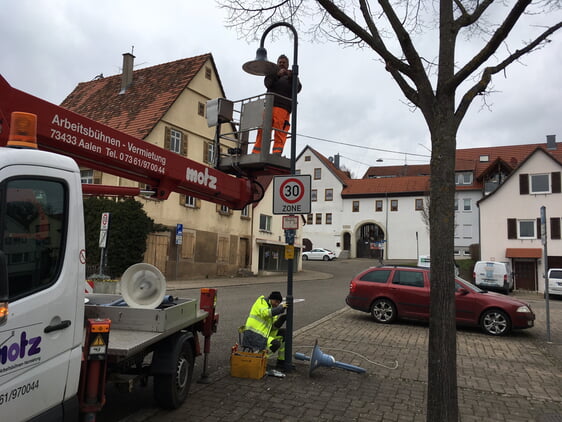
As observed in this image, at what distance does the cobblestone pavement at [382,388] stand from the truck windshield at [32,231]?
8.30 ft

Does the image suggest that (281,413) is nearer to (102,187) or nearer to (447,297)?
(447,297)

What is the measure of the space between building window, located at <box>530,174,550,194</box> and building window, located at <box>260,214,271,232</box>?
65.7ft

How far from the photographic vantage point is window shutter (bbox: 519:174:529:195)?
3466 cm

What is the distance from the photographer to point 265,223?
36188 millimetres

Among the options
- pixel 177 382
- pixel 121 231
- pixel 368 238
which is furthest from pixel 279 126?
pixel 368 238

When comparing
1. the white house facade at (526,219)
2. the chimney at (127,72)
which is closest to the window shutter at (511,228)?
the white house facade at (526,219)

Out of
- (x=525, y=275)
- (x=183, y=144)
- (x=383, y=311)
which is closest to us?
(x=383, y=311)

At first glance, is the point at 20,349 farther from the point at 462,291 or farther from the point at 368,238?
the point at 368,238

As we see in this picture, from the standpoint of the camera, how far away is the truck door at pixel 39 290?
275 cm

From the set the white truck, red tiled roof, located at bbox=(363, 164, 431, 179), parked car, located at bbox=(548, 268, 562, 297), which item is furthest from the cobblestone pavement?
red tiled roof, located at bbox=(363, 164, 431, 179)

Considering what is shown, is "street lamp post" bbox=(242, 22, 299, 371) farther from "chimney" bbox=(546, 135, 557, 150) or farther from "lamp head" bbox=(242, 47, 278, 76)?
"chimney" bbox=(546, 135, 557, 150)

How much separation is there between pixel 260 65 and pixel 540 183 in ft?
112

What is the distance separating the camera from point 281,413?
5336mm

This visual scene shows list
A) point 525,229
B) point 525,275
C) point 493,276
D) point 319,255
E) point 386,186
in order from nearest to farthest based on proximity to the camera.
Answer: point 493,276
point 525,275
point 525,229
point 319,255
point 386,186
